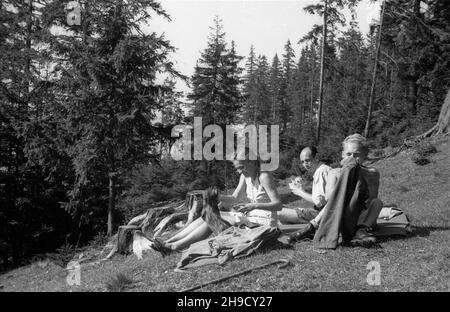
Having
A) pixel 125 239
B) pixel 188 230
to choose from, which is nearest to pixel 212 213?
pixel 188 230

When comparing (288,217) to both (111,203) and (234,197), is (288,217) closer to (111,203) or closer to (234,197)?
(234,197)

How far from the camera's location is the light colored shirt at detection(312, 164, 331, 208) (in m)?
6.57

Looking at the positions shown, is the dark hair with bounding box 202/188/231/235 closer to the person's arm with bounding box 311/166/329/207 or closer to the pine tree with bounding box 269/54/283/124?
the person's arm with bounding box 311/166/329/207

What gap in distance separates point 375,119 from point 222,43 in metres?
12.8

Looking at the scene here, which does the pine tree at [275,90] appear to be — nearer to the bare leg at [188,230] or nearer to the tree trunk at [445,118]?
the tree trunk at [445,118]

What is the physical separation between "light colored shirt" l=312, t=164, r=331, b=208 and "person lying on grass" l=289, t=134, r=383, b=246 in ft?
0.97

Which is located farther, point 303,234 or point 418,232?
point 418,232

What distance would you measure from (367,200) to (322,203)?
26.8 inches

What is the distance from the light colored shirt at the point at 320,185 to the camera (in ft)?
21.5

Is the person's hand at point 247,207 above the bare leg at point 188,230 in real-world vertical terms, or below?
above

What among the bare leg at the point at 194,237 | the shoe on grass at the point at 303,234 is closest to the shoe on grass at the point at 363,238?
the shoe on grass at the point at 303,234

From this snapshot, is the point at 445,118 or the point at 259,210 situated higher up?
the point at 445,118

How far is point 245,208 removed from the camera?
6230 mm
